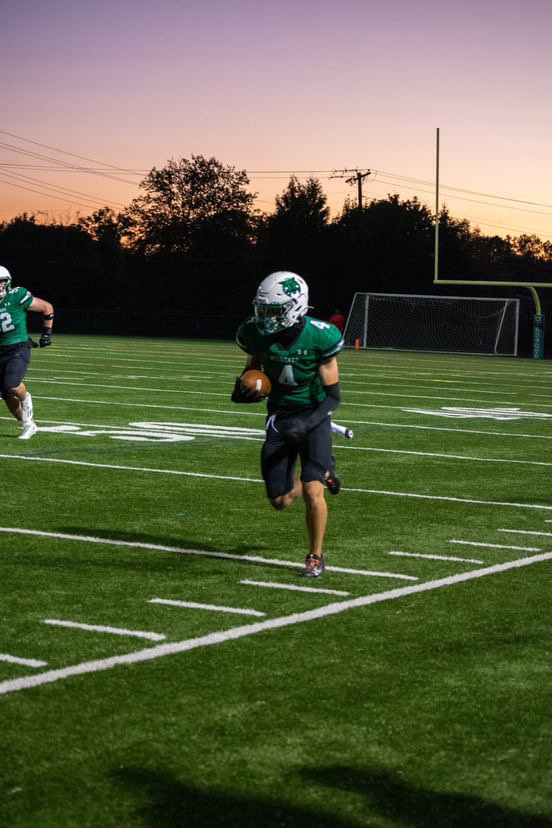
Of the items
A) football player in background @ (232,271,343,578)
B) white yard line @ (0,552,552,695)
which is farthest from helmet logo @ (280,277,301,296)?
white yard line @ (0,552,552,695)

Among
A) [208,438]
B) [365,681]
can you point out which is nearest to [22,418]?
[208,438]

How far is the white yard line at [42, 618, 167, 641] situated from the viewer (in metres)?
6.01

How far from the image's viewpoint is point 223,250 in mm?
92938

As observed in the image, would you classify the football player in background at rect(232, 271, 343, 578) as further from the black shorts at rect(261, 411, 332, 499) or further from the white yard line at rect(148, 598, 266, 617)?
the white yard line at rect(148, 598, 266, 617)

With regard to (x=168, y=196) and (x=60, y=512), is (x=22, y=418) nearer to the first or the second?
(x=60, y=512)

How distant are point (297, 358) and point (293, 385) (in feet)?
0.54

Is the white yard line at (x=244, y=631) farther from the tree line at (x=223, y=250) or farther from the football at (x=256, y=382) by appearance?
the tree line at (x=223, y=250)

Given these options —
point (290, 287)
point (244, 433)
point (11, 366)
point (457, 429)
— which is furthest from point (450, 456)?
point (290, 287)

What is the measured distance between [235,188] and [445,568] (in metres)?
92.1

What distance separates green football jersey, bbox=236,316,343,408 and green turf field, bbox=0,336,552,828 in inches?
39.2

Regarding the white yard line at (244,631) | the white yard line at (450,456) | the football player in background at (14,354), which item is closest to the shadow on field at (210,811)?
the white yard line at (244,631)

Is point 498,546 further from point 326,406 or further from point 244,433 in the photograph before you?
point 244,433

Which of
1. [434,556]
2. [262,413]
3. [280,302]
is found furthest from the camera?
[262,413]

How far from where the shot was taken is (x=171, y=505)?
998 cm
